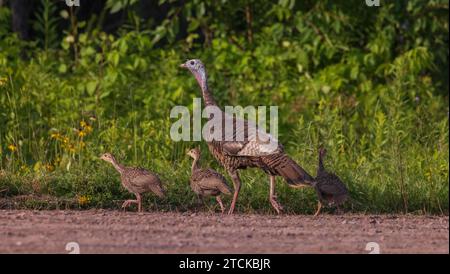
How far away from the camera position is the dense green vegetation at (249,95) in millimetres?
10062

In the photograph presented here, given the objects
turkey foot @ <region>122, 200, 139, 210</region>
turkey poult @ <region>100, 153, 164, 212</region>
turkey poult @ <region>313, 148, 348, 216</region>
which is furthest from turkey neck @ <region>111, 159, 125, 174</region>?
turkey poult @ <region>313, 148, 348, 216</region>

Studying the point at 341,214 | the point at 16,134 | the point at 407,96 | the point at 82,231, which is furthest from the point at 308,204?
the point at 407,96

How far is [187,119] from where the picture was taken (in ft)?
39.6

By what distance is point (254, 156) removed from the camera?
941cm

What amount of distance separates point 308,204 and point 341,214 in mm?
349

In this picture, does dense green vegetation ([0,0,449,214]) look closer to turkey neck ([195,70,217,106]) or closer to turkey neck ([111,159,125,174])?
turkey neck ([111,159,125,174])

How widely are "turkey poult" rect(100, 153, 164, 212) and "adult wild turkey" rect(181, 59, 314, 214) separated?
0.63 metres

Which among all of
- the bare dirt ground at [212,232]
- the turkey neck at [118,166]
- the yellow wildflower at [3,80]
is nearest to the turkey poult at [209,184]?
the bare dirt ground at [212,232]

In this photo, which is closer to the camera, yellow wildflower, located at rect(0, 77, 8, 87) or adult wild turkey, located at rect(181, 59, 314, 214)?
adult wild turkey, located at rect(181, 59, 314, 214)

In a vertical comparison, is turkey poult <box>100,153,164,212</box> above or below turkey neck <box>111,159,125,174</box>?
below

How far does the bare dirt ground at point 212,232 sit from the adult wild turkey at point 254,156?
0.33 meters

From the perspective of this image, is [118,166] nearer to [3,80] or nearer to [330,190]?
[3,80]

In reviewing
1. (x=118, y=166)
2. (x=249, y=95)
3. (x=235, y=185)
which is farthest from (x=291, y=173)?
(x=249, y=95)

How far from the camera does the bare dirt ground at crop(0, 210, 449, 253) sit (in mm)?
7363
